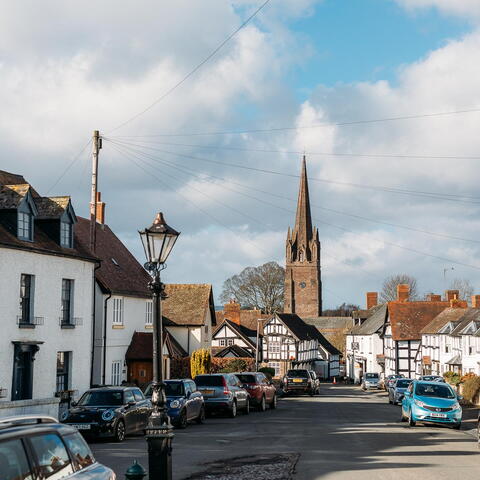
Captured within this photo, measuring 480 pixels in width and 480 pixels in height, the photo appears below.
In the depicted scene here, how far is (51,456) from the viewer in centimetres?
709

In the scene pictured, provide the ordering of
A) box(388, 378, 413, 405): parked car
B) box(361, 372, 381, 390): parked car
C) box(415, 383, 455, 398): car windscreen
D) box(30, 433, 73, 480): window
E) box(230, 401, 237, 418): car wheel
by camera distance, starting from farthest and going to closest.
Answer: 1. box(361, 372, 381, 390): parked car
2. box(388, 378, 413, 405): parked car
3. box(230, 401, 237, 418): car wheel
4. box(415, 383, 455, 398): car windscreen
5. box(30, 433, 73, 480): window

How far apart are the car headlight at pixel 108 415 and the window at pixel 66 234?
1122cm

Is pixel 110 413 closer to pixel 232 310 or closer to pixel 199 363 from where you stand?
pixel 199 363

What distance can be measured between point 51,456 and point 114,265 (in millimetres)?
33741

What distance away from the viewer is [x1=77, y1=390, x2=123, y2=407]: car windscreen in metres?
21.8

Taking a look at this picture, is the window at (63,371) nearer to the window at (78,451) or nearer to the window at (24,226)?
the window at (24,226)

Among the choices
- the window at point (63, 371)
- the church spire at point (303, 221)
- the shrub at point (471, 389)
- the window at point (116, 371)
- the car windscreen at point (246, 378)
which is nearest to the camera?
the window at point (63, 371)

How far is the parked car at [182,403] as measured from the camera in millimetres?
24875

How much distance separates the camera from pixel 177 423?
25.0 m

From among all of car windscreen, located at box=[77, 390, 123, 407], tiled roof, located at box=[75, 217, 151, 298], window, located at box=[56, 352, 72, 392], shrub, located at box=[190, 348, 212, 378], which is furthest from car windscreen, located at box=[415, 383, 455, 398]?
shrub, located at box=[190, 348, 212, 378]

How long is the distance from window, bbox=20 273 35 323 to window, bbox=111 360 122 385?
395 inches

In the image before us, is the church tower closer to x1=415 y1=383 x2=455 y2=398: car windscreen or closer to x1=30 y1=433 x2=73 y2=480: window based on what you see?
x1=415 y1=383 x2=455 y2=398: car windscreen

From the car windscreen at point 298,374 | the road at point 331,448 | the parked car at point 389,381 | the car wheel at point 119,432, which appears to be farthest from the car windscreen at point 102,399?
the car windscreen at point 298,374

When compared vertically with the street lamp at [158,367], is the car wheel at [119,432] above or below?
below
